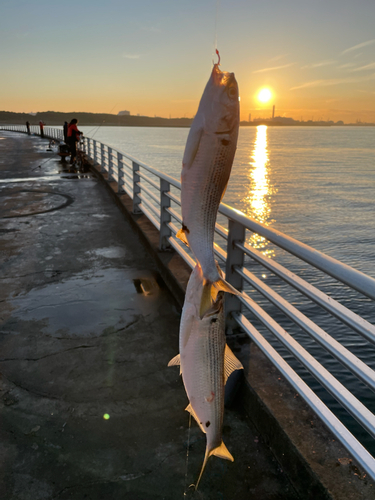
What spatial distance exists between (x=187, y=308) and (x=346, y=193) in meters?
37.5

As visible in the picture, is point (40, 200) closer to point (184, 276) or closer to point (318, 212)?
point (184, 276)

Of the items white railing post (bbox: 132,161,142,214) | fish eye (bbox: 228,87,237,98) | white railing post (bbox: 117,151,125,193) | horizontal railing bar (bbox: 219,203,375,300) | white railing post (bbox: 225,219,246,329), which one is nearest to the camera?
fish eye (bbox: 228,87,237,98)

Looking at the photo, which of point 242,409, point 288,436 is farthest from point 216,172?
point 242,409

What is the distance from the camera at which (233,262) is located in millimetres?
3742

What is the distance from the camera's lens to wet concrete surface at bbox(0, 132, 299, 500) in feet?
8.59

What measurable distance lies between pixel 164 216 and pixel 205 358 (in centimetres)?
526

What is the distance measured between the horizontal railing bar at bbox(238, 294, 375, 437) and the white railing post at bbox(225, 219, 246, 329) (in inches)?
23.4

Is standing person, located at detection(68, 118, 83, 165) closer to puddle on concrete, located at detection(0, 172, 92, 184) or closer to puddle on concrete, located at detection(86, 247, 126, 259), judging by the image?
puddle on concrete, located at detection(0, 172, 92, 184)

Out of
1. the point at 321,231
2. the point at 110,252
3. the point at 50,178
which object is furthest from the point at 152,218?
the point at 321,231

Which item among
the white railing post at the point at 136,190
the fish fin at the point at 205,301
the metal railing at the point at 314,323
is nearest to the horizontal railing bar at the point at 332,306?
the metal railing at the point at 314,323

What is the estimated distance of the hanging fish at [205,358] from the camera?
4.01 feet

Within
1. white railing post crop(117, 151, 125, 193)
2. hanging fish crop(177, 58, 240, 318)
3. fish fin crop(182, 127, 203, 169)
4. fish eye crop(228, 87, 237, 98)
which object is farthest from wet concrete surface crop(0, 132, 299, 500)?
white railing post crop(117, 151, 125, 193)

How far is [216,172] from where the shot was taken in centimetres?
111

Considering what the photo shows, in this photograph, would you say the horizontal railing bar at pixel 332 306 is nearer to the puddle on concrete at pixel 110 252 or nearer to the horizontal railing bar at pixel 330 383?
the horizontal railing bar at pixel 330 383
